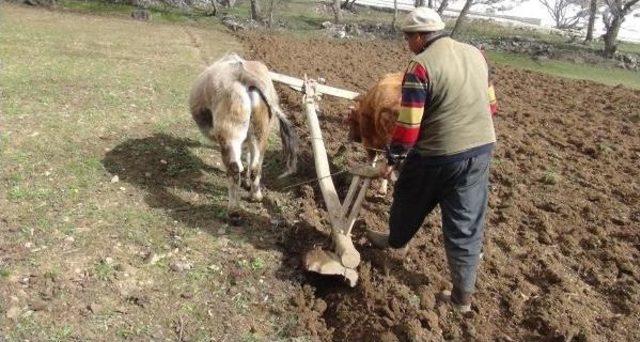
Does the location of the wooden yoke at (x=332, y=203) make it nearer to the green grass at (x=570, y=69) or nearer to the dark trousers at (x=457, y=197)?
the dark trousers at (x=457, y=197)

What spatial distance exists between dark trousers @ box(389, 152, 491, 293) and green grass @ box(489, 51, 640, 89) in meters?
15.5

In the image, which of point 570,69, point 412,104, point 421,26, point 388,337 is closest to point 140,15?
point 570,69

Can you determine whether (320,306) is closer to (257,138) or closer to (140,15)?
(257,138)

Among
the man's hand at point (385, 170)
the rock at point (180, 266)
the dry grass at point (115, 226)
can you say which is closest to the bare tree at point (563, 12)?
the dry grass at point (115, 226)

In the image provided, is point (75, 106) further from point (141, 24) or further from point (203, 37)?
point (141, 24)

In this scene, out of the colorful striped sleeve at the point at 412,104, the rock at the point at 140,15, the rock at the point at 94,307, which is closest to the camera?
the colorful striped sleeve at the point at 412,104

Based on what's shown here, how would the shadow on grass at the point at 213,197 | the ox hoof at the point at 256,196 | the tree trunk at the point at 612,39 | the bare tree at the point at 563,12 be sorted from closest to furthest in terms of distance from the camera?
1. the shadow on grass at the point at 213,197
2. the ox hoof at the point at 256,196
3. the tree trunk at the point at 612,39
4. the bare tree at the point at 563,12

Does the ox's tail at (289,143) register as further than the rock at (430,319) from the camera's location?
Yes

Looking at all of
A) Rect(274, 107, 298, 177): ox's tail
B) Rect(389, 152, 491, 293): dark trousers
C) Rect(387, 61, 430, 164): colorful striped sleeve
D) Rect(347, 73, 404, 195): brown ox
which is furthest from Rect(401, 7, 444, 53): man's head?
Rect(274, 107, 298, 177): ox's tail

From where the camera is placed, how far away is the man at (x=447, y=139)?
3725 mm

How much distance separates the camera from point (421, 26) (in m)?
3.77

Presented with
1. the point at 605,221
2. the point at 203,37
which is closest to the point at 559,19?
the point at 203,37

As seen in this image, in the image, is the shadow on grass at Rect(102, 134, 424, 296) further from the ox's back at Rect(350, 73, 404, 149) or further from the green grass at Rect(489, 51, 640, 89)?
the green grass at Rect(489, 51, 640, 89)

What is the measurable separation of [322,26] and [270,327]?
23233mm
